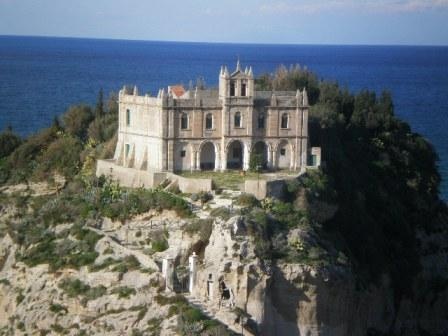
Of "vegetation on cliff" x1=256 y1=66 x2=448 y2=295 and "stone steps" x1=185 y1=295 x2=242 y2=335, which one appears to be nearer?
"stone steps" x1=185 y1=295 x2=242 y2=335

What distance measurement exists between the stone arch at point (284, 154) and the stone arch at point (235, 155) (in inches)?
70.2

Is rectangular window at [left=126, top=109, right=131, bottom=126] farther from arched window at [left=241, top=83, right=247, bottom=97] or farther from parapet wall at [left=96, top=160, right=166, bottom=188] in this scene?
arched window at [left=241, top=83, right=247, bottom=97]

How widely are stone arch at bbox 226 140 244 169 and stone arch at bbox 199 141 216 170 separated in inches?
28.7

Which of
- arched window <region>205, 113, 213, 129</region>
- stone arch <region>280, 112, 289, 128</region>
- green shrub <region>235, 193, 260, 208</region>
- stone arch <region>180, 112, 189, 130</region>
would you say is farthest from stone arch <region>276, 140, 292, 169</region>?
green shrub <region>235, 193, 260, 208</region>

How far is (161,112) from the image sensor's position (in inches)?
2355

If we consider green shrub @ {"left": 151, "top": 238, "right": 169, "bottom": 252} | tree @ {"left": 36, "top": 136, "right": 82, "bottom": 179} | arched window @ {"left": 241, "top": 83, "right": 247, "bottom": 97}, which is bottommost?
green shrub @ {"left": 151, "top": 238, "right": 169, "bottom": 252}

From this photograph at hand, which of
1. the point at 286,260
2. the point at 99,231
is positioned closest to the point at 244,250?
the point at 286,260

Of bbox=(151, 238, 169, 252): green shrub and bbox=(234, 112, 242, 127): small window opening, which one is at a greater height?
bbox=(234, 112, 242, 127): small window opening

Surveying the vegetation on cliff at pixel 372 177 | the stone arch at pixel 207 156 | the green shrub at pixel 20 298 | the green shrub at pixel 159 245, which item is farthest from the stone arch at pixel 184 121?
the green shrub at pixel 20 298

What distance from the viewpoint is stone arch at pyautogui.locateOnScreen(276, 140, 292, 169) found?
62.1 meters

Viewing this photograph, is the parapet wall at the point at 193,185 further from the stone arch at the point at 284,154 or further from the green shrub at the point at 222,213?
the stone arch at the point at 284,154

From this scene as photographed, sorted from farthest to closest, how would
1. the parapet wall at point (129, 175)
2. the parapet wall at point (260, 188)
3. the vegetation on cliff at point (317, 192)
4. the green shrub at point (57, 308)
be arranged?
1. the parapet wall at point (129, 175)
2. the parapet wall at point (260, 188)
3. the vegetation on cliff at point (317, 192)
4. the green shrub at point (57, 308)

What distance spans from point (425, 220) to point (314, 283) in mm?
18849

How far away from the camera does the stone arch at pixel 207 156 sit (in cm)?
6147
